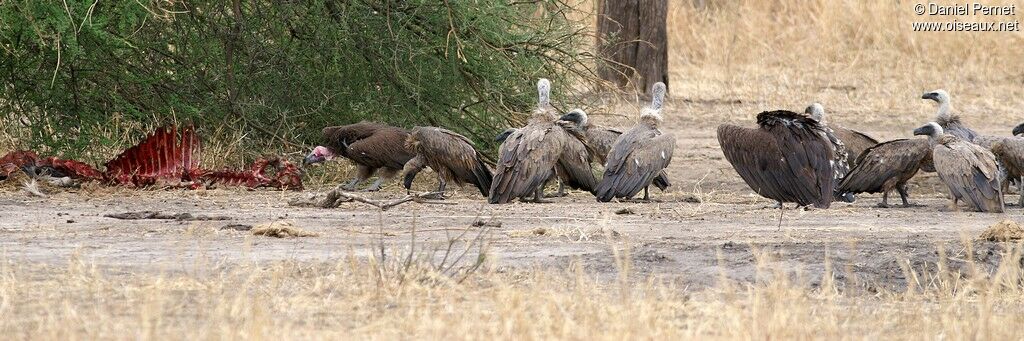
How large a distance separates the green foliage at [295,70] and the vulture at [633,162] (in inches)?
40.0

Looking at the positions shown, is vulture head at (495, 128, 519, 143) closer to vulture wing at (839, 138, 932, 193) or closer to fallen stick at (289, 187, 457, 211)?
fallen stick at (289, 187, 457, 211)

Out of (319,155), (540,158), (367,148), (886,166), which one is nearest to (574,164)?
(540,158)

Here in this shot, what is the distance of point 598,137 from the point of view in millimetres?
12219

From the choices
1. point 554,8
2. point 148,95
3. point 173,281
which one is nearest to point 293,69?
point 148,95

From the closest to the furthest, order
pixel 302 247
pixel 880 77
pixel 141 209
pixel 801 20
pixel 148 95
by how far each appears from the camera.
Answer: pixel 302 247 → pixel 141 209 → pixel 148 95 → pixel 880 77 → pixel 801 20

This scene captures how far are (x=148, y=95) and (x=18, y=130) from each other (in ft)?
3.54

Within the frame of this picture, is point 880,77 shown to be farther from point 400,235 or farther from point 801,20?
point 400,235

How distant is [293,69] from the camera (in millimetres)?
11945

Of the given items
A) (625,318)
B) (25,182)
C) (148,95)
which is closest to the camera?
(625,318)

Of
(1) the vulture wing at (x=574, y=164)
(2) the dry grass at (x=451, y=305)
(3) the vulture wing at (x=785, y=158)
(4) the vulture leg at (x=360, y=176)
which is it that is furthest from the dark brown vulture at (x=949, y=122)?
(2) the dry grass at (x=451, y=305)

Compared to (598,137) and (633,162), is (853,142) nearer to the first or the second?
(598,137)

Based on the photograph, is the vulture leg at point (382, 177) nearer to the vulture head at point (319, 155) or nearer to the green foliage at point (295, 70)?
→ the vulture head at point (319, 155)

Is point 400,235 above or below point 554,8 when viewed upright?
below

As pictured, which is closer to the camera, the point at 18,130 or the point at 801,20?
the point at 18,130
